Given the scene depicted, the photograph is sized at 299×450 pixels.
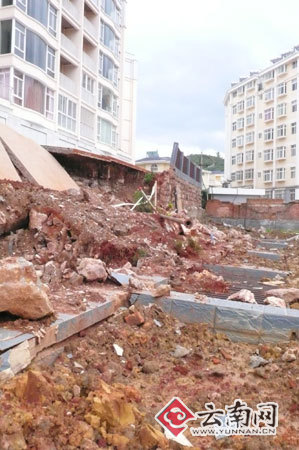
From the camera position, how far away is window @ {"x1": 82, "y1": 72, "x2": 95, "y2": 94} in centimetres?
2283

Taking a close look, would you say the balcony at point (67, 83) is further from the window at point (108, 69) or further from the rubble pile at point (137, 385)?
the rubble pile at point (137, 385)

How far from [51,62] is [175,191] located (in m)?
10.4

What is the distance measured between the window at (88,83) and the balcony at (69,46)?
1408 mm

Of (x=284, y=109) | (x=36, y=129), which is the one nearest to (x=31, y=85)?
(x=36, y=129)

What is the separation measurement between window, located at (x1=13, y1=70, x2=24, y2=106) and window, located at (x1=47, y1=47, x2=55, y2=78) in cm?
254

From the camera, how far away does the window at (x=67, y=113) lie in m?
20.2

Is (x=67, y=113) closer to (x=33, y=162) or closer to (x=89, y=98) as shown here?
(x=89, y=98)

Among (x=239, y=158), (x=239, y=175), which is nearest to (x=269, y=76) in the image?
(x=239, y=158)

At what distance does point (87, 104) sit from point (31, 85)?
605 cm

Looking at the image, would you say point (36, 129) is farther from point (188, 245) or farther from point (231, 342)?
point (231, 342)

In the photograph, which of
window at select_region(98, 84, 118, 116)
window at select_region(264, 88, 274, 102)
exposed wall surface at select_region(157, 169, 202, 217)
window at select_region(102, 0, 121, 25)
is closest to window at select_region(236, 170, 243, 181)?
window at select_region(264, 88, 274, 102)

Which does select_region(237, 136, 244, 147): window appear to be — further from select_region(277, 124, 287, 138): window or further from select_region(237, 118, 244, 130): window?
select_region(277, 124, 287, 138): window

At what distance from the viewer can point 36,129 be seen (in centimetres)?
1288

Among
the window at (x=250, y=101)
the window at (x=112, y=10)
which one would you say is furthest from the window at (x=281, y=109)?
the window at (x=112, y=10)
